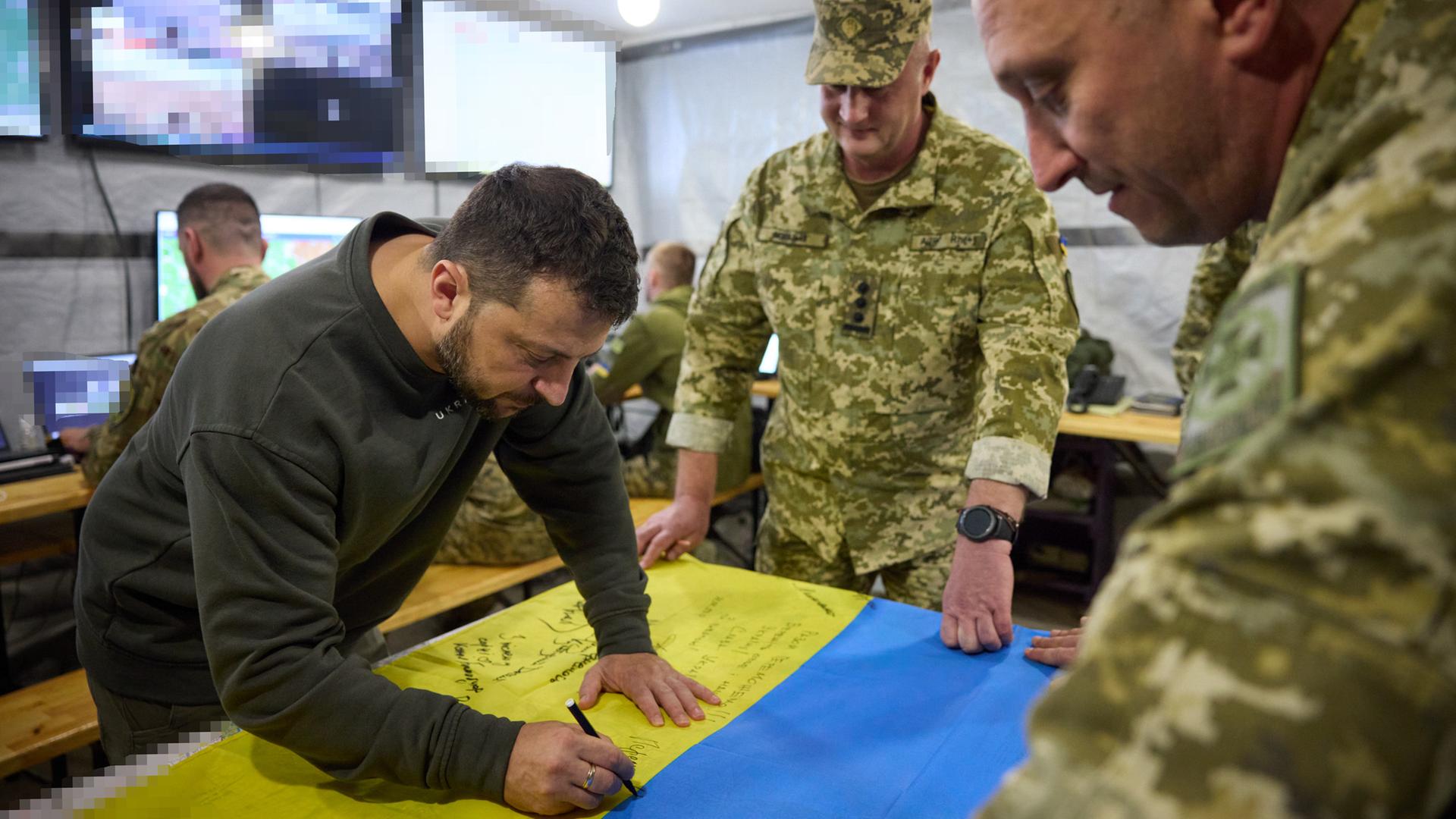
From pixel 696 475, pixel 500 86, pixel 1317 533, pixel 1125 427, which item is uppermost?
pixel 500 86

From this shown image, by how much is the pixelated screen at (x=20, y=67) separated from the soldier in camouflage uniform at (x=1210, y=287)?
11.5ft

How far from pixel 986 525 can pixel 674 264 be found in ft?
9.93

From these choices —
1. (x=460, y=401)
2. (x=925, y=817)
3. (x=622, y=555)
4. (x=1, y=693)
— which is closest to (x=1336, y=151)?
(x=925, y=817)

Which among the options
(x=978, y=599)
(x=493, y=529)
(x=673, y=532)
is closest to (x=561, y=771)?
(x=978, y=599)

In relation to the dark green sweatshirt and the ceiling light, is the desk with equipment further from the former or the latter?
the ceiling light

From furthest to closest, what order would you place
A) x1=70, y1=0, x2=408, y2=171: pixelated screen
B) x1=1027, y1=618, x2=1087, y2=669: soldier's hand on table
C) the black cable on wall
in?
the black cable on wall < x1=70, y1=0, x2=408, y2=171: pixelated screen < x1=1027, y1=618, x2=1087, y2=669: soldier's hand on table

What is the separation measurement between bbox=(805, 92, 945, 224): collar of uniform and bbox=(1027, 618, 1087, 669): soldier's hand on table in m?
0.86

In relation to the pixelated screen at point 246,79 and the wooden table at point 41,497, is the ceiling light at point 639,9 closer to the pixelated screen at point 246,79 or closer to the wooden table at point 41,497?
the pixelated screen at point 246,79

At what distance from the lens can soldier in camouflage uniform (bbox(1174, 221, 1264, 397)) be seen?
1868 millimetres

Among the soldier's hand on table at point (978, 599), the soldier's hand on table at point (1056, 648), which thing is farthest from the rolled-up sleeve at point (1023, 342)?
the soldier's hand on table at point (1056, 648)

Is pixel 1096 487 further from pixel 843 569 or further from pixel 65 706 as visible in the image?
pixel 65 706

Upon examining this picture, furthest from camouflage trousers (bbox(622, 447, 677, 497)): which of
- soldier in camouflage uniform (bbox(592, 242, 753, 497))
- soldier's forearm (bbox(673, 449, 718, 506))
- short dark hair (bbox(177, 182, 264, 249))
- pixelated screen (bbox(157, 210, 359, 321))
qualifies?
soldier's forearm (bbox(673, 449, 718, 506))

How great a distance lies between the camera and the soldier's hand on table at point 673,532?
1.82 meters

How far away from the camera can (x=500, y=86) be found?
455 centimetres
